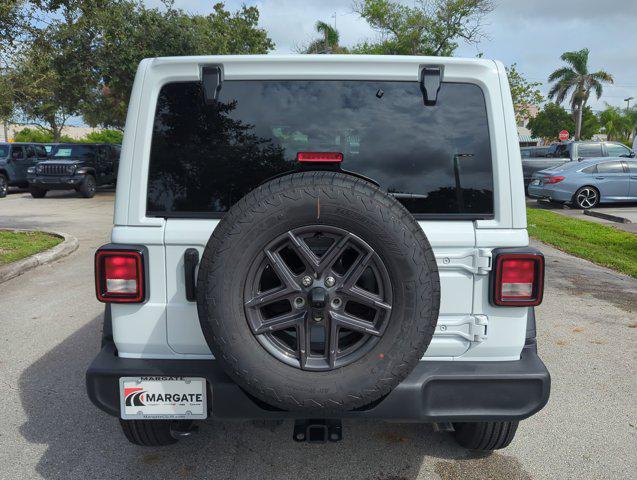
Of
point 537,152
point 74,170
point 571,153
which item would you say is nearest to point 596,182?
point 571,153

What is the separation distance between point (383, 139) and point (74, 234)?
996cm

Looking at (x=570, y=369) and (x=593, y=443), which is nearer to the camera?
(x=593, y=443)

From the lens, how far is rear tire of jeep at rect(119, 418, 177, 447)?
112 inches

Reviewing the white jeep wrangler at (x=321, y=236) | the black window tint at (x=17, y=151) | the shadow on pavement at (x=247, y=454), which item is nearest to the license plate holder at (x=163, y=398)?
the white jeep wrangler at (x=321, y=236)

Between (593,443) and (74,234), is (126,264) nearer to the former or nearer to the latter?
(593,443)

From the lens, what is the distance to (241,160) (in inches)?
97.8

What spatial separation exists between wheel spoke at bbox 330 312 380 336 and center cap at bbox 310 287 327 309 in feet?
0.20

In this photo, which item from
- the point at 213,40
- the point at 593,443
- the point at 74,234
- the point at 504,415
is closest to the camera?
the point at 504,415

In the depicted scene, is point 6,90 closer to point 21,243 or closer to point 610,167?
point 21,243

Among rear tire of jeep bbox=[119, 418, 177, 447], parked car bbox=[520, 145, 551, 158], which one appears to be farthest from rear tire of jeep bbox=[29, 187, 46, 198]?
rear tire of jeep bbox=[119, 418, 177, 447]

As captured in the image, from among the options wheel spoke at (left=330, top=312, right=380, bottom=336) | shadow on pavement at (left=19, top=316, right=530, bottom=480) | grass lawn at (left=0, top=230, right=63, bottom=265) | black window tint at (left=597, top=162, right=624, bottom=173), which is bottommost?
shadow on pavement at (left=19, top=316, right=530, bottom=480)

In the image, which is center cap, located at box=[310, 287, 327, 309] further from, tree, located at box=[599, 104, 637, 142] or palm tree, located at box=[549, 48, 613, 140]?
tree, located at box=[599, 104, 637, 142]

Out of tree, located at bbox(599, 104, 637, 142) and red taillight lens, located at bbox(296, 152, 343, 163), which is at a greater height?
tree, located at bbox(599, 104, 637, 142)

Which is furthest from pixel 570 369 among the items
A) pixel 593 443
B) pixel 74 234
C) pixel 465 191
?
pixel 74 234
